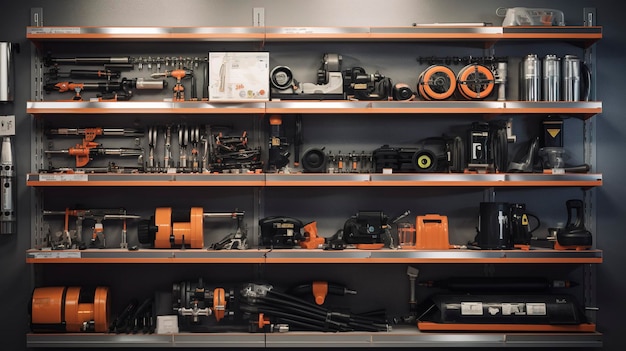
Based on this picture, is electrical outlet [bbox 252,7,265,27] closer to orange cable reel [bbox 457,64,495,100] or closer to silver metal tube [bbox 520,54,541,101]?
orange cable reel [bbox 457,64,495,100]

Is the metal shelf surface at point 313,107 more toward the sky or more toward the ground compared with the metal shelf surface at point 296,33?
more toward the ground

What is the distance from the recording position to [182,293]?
4570mm

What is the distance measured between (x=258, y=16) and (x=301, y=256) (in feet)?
6.39

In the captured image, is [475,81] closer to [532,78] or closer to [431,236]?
[532,78]

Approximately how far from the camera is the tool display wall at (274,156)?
4.61 meters

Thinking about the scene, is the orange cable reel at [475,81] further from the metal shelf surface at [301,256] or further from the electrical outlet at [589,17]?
the metal shelf surface at [301,256]

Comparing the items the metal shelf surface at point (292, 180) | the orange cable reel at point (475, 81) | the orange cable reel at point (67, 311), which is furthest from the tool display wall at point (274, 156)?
the orange cable reel at point (67, 311)

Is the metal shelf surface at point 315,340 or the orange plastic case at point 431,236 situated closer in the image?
the metal shelf surface at point 315,340

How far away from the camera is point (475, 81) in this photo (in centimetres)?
468

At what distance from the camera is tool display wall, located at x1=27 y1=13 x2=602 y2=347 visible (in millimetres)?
4609

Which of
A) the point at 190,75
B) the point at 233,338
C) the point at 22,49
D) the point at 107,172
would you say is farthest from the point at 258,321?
the point at 22,49

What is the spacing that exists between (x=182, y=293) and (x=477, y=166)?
8.05 feet

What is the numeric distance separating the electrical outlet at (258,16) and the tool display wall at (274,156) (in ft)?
0.67

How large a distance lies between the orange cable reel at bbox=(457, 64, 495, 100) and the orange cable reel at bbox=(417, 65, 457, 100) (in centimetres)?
7
